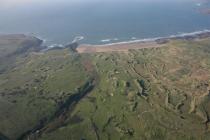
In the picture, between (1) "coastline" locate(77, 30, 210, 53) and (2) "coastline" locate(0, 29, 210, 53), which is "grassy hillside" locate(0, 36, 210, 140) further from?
(2) "coastline" locate(0, 29, 210, 53)

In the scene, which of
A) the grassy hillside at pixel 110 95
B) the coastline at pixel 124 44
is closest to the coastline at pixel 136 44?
the coastline at pixel 124 44

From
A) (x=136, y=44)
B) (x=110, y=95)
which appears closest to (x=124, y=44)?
(x=136, y=44)

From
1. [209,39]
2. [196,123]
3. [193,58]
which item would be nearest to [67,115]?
[196,123]

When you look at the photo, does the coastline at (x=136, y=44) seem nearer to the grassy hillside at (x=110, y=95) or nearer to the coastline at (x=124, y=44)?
the coastline at (x=124, y=44)

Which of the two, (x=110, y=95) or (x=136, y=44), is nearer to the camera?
(x=110, y=95)

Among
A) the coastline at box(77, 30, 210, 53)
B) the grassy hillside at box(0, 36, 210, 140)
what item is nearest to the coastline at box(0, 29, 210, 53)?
the coastline at box(77, 30, 210, 53)

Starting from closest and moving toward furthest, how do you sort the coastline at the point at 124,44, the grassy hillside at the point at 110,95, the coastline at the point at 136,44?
the grassy hillside at the point at 110,95
the coastline at the point at 136,44
the coastline at the point at 124,44

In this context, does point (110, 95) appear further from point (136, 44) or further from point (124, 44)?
point (124, 44)

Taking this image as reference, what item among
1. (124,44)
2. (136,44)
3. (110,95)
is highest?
(124,44)

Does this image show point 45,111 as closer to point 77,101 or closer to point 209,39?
point 77,101
